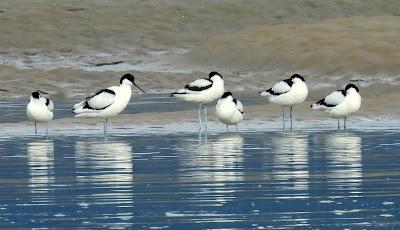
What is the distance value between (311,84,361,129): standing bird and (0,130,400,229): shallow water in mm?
2359

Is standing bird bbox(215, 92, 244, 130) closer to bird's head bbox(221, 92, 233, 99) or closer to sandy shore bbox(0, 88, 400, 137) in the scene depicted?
sandy shore bbox(0, 88, 400, 137)

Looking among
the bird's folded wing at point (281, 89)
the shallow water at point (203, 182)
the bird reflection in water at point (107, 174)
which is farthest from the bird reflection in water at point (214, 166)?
the bird's folded wing at point (281, 89)

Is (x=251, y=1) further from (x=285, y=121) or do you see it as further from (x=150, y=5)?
(x=285, y=121)

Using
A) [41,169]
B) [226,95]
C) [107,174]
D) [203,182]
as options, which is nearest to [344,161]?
[203,182]

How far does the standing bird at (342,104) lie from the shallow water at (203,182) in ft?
7.74

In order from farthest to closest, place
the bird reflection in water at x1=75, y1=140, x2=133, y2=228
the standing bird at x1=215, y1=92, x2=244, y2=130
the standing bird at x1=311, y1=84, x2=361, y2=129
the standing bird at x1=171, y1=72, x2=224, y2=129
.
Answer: the standing bird at x1=171, y1=72, x2=224, y2=129 < the standing bird at x1=311, y1=84, x2=361, y2=129 < the standing bird at x1=215, y1=92, x2=244, y2=130 < the bird reflection in water at x1=75, y1=140, x2=133, y2=228

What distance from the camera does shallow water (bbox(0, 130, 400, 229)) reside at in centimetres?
1160

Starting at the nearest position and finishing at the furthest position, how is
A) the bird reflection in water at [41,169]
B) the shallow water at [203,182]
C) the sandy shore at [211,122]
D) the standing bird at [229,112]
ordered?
the shallow water at [203,182], the bird reflection in water at [41,169], the standing bird at [229,112], the sandy shore at [211,122]

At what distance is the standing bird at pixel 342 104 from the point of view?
23.7 m

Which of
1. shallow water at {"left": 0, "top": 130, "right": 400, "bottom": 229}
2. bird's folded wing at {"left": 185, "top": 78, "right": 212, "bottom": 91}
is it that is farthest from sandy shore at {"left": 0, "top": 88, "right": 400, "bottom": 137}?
shallow water at {"left": 0, "top": 130, "right": 400, "bottom": 229}

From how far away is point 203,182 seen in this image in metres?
14.4

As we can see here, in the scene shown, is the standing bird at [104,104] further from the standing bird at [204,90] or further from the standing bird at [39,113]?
the standing bird at [204,90]

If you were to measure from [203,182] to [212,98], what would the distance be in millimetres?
11087

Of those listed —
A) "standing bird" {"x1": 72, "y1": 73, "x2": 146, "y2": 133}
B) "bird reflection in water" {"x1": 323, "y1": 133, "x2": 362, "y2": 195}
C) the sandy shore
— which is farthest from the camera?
"standing bird" {"x1": 72, "y1": 73, "x2": 146, "y2": 133}
